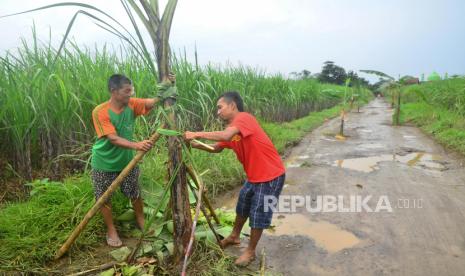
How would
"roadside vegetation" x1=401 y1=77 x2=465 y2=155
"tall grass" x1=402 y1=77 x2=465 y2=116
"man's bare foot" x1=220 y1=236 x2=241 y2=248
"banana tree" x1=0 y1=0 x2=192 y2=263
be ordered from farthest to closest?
1. "tall grass" x1=402 y1=77 x2=465 y2=116
2. "roadside vegetation" x1=401 y1=77 x2=465 y2=155
3. "man's bare foot" x1=220 y1=236 x2=241 y2=248
4. "banana tree" x1=0 y1=0 x2=192 y2=263

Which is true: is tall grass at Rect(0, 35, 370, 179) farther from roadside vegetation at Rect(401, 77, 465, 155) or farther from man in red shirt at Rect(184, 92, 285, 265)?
roadside vegetation at Rect(401, 77, 465, 155)

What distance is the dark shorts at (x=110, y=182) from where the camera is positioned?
8.77 ft

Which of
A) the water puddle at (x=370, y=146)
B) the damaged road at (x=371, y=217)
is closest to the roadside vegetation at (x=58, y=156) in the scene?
the damaged road at (x=371, y=217)

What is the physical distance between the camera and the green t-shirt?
98.5 inches

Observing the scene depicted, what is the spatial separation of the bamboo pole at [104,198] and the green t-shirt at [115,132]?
500 millimetres

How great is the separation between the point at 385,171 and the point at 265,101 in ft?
13.9

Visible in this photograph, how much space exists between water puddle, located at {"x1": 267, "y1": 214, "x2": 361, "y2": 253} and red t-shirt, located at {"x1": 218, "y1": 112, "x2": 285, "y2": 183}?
794 millimetres

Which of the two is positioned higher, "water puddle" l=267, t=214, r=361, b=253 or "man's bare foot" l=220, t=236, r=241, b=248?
"man's bare foot" l=220, t=236, r=241, b=248

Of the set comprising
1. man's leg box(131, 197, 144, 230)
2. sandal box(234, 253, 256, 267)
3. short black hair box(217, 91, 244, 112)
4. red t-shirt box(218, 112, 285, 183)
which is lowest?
sandal box(234, 253, 256, 267)

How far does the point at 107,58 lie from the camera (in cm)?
427

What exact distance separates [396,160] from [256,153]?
4.08m

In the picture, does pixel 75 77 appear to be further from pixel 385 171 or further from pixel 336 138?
pixel 336 138

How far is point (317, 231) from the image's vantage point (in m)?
3.15
